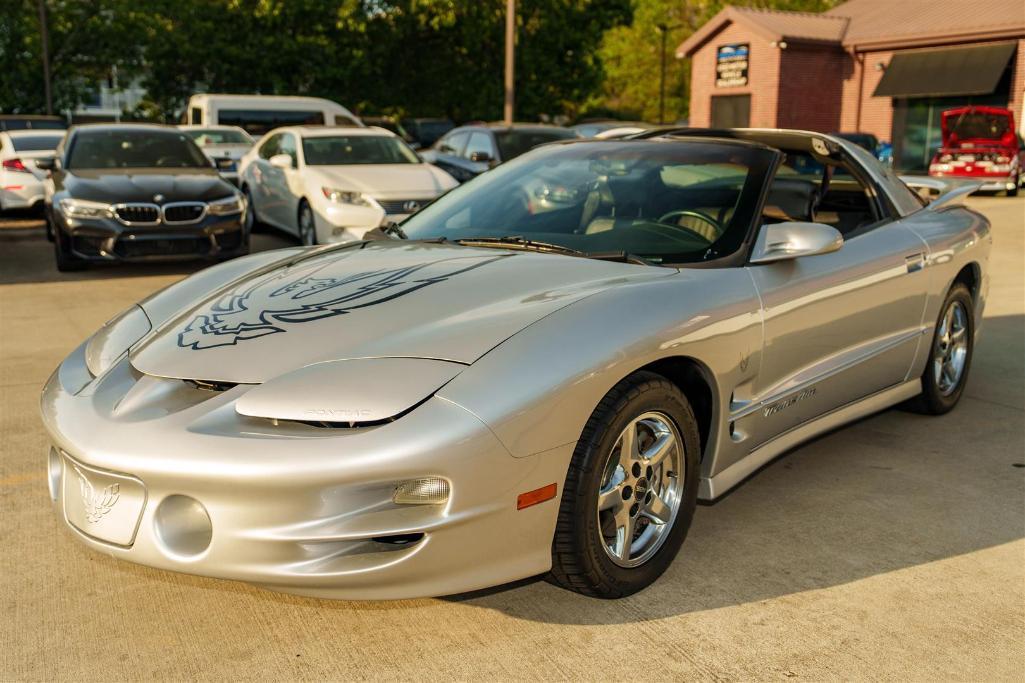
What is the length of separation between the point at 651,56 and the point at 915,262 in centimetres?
5270

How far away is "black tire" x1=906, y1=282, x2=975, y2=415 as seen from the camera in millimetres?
5062

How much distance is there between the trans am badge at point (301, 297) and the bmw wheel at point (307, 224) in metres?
7.54

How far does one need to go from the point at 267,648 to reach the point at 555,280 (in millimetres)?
1401

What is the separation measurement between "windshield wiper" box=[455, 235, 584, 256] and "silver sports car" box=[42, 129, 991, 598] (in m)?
0.02

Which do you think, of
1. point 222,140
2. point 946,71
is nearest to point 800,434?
point 222,140

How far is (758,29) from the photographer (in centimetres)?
3294

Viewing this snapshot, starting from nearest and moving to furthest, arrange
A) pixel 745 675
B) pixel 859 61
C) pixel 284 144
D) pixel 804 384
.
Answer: pixel 745 675 < pixel 804 384 < pixel 284 144 < pixel 859 61

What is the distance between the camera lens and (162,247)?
9750mm

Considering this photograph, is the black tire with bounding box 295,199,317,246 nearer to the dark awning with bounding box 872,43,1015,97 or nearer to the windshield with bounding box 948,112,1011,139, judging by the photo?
the windshield with bounding box 948,112,1011,139

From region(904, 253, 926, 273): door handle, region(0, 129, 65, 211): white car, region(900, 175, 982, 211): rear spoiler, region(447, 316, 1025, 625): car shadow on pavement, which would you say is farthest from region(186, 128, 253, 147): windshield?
region(904, 253, 926, 273): door handle

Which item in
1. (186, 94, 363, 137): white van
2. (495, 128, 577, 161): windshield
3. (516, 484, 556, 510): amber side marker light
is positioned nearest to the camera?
(516, 484, 556, 510): amber side marker light

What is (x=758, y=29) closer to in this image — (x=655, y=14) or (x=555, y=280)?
(x=655, y=14)

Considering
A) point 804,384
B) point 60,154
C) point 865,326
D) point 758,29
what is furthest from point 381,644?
point 758,29

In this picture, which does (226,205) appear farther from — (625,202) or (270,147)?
(625,202)
